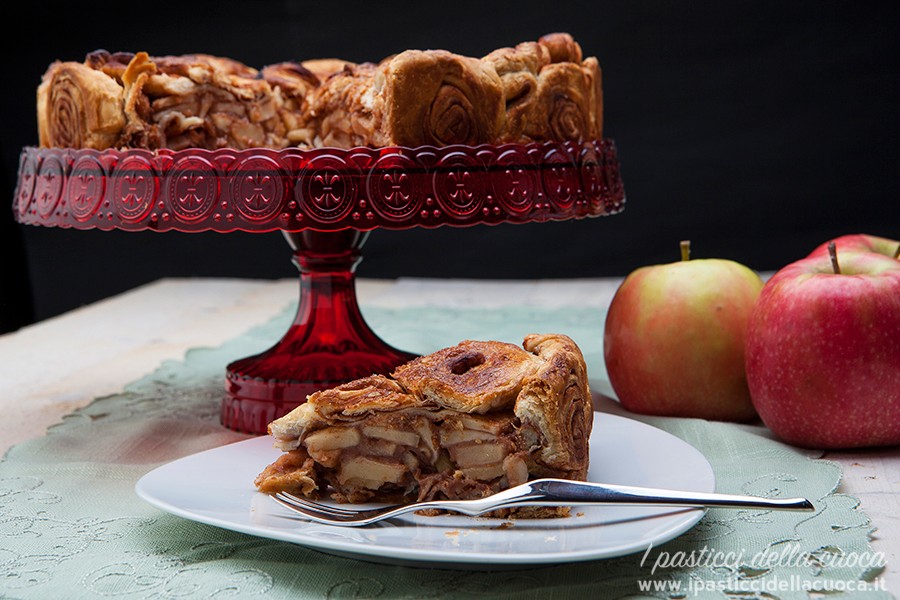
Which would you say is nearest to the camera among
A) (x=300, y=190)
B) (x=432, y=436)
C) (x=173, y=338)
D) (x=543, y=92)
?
(x=432, y=436)

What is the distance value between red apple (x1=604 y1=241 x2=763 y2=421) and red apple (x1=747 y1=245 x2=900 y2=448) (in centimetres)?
13

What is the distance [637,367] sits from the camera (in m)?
1.59

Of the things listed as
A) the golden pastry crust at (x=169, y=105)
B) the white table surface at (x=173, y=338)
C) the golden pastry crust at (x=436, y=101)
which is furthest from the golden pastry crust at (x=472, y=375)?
the golden pastry crust at (x=169, y=105)

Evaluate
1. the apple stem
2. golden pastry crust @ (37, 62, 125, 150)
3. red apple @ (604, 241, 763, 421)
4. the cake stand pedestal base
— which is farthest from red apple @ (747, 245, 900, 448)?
golden pastry crust @ (37, 62, 125, 150)

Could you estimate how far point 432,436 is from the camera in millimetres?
1149

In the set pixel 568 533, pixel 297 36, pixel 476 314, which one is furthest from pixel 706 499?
pixel 297 36

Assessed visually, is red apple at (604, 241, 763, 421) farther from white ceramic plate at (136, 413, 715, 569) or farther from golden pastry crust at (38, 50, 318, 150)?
golden pastry crust at (38, 50, 318, 150)

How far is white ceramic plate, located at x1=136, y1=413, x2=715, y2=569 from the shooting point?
96cm

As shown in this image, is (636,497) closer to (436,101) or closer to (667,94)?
(436,101)

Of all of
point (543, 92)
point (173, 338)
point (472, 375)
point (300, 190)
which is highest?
point (543, 92)

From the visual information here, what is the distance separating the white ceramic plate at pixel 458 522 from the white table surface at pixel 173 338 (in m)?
0.22

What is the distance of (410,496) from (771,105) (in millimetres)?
2195

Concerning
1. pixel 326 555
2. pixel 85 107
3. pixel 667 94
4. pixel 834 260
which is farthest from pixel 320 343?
pixel 667 94

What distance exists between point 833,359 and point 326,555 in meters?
0.67
